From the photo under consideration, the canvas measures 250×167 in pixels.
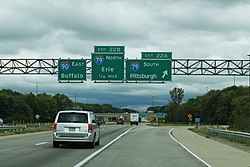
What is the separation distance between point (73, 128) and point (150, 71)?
21.7 metres

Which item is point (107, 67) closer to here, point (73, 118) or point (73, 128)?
point (73, 118)

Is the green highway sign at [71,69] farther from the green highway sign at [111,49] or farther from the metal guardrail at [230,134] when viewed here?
the metal guardrail at [230,134]

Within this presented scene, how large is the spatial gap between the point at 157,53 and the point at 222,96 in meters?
113

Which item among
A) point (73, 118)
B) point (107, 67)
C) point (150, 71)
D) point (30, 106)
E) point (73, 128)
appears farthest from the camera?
point (30, 106)

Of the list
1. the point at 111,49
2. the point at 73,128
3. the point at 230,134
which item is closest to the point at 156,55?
the point at 111,49

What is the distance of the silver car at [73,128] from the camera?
20.6m

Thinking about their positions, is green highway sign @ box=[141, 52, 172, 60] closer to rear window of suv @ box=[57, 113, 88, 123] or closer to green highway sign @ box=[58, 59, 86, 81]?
green highway sign @ box=[58, 59, 86, 81]

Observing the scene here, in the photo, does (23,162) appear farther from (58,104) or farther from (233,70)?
(58,104)

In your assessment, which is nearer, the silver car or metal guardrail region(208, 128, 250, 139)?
the silver car

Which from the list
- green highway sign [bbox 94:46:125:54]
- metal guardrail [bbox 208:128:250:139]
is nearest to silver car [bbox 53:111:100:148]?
metal guardrail [bbox 208:128:250:139]

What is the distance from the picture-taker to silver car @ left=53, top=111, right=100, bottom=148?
2058 centimetres

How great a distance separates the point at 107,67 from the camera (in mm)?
42094

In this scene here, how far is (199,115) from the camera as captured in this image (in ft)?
557

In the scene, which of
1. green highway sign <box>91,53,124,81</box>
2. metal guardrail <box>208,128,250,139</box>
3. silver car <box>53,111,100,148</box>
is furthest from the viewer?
green highway sign <box>91,53,124,81</box>
